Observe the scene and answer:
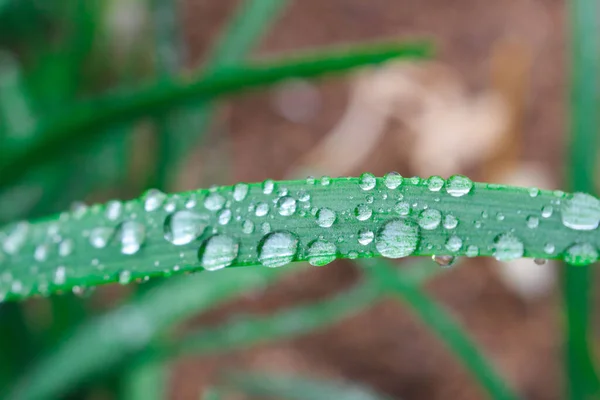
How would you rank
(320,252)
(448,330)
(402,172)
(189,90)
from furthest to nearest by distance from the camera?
(402,172) → (448,330) → (189,90) → (320,252)

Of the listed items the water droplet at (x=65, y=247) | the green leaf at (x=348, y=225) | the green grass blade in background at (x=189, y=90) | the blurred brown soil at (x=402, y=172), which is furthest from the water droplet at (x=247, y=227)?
the blurred brown soil at (x=402, y=172)

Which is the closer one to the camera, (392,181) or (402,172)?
(392,181)

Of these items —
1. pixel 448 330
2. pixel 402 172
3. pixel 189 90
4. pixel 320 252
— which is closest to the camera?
pixel 320 252

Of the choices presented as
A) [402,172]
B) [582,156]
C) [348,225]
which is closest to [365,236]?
[348,225]

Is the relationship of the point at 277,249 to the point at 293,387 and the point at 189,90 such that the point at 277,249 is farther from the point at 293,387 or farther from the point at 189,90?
the point at 293,387

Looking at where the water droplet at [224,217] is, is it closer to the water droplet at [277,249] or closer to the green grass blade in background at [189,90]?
the water droplet at [277,249]

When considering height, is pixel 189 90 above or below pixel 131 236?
above

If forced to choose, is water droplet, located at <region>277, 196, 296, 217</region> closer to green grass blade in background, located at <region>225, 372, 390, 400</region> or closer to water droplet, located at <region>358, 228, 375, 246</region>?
water droplet, located at <region>358, 228, 375, 246</region>

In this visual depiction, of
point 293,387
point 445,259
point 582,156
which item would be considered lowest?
point 293,387
